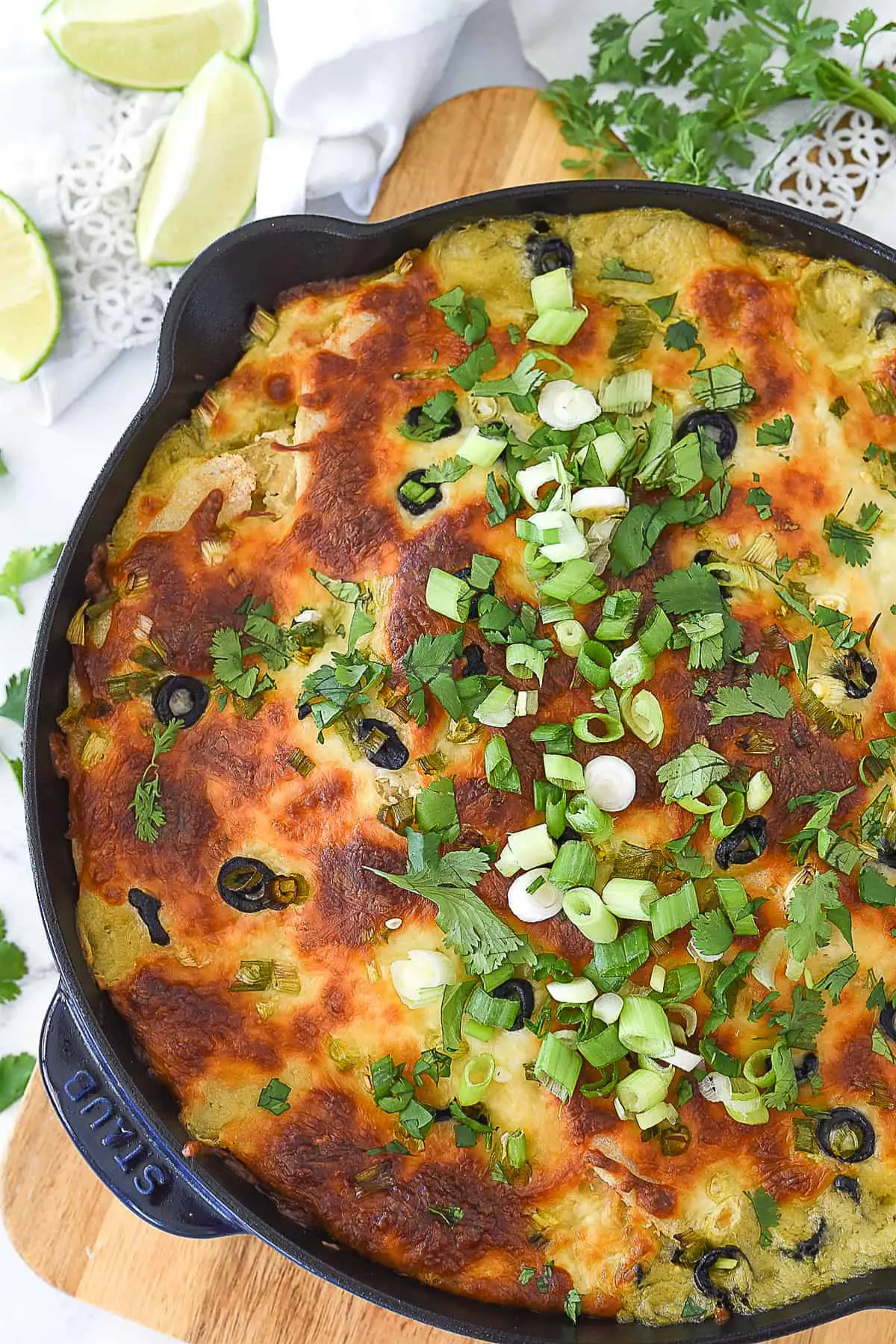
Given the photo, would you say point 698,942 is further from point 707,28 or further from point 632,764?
point 707,28

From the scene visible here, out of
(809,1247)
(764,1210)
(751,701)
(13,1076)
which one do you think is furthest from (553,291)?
(13,1076)

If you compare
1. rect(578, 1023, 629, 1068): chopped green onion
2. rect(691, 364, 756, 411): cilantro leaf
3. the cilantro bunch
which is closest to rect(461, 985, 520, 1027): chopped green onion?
rect(578, 1023, 629, 1068): chopped green onion

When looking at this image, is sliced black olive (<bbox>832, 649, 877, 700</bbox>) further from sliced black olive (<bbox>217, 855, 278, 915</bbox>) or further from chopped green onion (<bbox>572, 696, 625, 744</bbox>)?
sliced black olive (<bbox>217, 855, 278, 915</bbox>)

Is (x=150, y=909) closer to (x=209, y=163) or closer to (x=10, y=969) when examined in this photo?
(x=10, y=969)

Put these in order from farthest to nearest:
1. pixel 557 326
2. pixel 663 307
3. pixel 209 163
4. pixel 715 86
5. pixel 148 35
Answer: pixel 148 35 < pixel 209 163 < pixel 715 86 < pixel 663 307 < pixel 557 326

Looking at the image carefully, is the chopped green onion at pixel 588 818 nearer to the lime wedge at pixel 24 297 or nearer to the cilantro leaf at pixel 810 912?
the cilantro leaf at pixel 810 912

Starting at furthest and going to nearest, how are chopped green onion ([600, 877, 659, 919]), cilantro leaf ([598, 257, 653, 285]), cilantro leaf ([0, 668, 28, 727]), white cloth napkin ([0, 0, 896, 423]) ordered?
cilantro leaf ([0, 668, 28, 727]) → white cloth napkin ([0, 0, 896, 423]) → cilantro leaf ([598, 257, 653, 285]) → chopped green onion ([600, 877, 659, 919])

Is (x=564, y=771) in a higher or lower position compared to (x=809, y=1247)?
higher

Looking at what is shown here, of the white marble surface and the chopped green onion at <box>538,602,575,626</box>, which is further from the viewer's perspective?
the white marble surface
